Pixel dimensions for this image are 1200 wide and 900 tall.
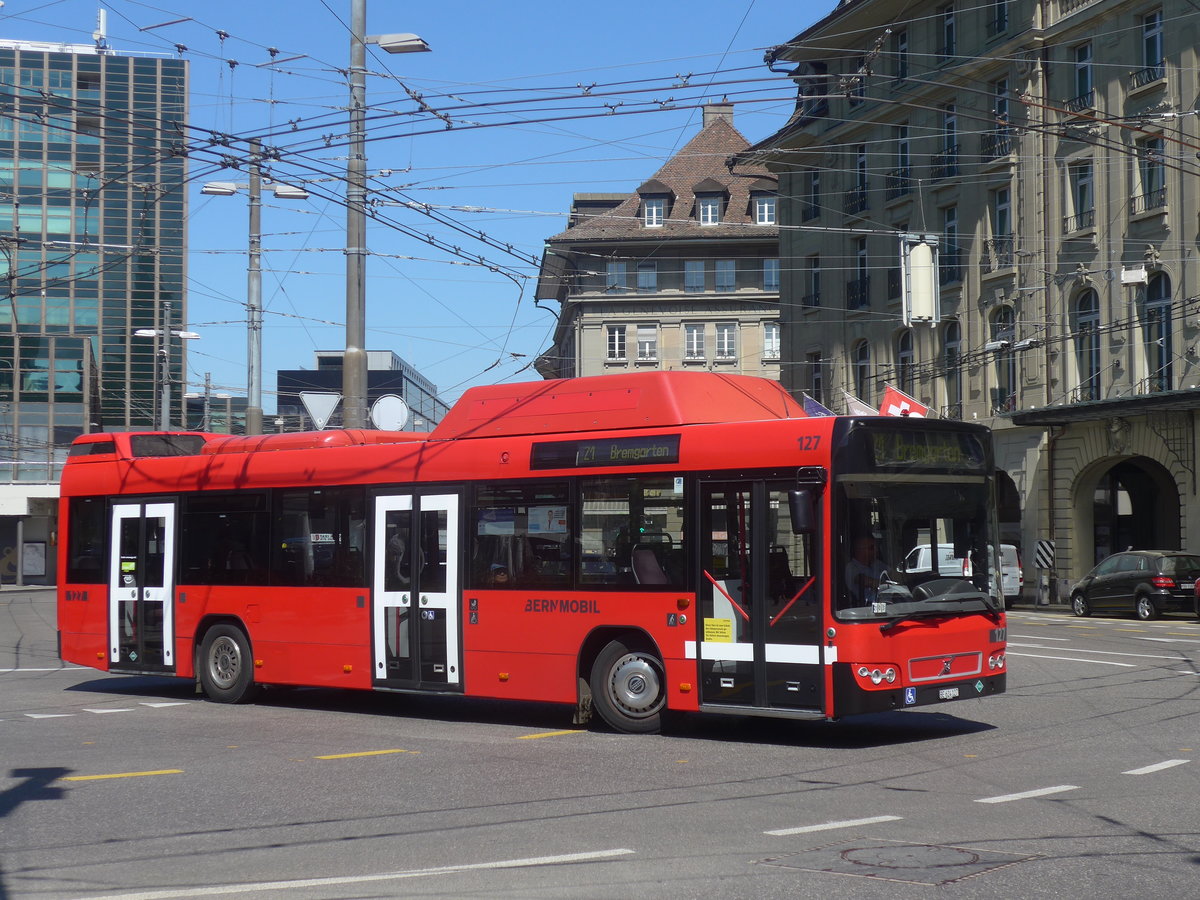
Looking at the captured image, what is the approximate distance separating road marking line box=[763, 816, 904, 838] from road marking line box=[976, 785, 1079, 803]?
873mm

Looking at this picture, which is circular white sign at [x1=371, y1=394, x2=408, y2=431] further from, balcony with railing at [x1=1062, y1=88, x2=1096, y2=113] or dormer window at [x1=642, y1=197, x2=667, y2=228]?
dormer window at [x1=642, y1=197, x2=667, y2=228]

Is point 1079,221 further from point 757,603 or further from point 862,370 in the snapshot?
point 757,603

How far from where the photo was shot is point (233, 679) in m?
16.9

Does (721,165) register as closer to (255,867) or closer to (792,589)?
(792,589)

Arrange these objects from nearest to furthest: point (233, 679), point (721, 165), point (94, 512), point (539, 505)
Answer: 1. point (539, 505)
2. point (233, 679)
3. point (94, 512)
4. point (721, 165)

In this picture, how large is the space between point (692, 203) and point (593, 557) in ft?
208

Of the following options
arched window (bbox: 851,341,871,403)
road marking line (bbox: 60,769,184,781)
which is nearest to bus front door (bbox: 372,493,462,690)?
road marking line (bbox: 60,769,184,781)

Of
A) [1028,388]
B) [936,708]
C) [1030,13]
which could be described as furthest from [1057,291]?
[936,708]

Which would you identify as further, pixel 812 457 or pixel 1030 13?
pixel 1030 13

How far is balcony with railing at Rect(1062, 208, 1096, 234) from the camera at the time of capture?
40.1 meters

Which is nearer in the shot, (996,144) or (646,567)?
(646,567)

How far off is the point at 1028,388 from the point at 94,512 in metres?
30.6

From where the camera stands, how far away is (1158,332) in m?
37.9

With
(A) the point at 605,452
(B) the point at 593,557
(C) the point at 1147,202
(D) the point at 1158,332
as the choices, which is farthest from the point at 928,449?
(C) the point at 1147,202
